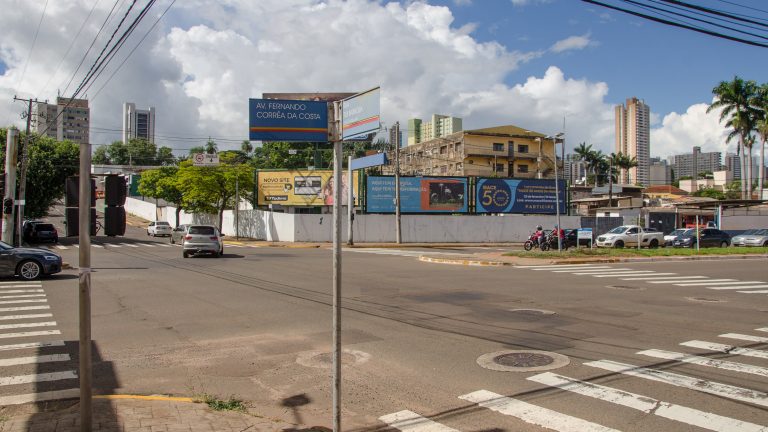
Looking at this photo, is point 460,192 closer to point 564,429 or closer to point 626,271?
point 626,271

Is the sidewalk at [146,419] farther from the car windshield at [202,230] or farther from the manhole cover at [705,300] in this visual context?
the car windshield at [202,230]

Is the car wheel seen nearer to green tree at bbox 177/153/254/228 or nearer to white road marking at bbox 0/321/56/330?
white road marking at bbox 0/321/56/330

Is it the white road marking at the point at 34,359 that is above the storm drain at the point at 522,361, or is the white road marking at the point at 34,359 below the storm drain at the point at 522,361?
above

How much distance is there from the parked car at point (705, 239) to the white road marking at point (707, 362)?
31.6 m

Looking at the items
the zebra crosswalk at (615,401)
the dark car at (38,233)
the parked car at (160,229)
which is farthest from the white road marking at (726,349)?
the parked car at (160,229)

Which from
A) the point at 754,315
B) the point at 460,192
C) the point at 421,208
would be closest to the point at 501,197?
the point at 460,192

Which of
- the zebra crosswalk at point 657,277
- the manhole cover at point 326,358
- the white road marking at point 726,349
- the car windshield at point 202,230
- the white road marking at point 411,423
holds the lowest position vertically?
the zebra crosswalk at point 657,277

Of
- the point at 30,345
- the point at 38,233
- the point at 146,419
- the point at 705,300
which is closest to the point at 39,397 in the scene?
the point at 146,419

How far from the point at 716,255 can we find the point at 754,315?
19153 mm

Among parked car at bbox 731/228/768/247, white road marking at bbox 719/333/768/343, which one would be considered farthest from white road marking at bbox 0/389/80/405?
parked car at bbox 731/228/768/247

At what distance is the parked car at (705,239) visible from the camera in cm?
3531

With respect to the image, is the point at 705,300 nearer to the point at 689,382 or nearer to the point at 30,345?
the point at 689,382

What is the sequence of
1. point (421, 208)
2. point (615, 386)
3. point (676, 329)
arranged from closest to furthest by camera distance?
point (615, 386) → point (676, 329) → point (421, 208)

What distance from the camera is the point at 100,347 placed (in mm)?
8156
